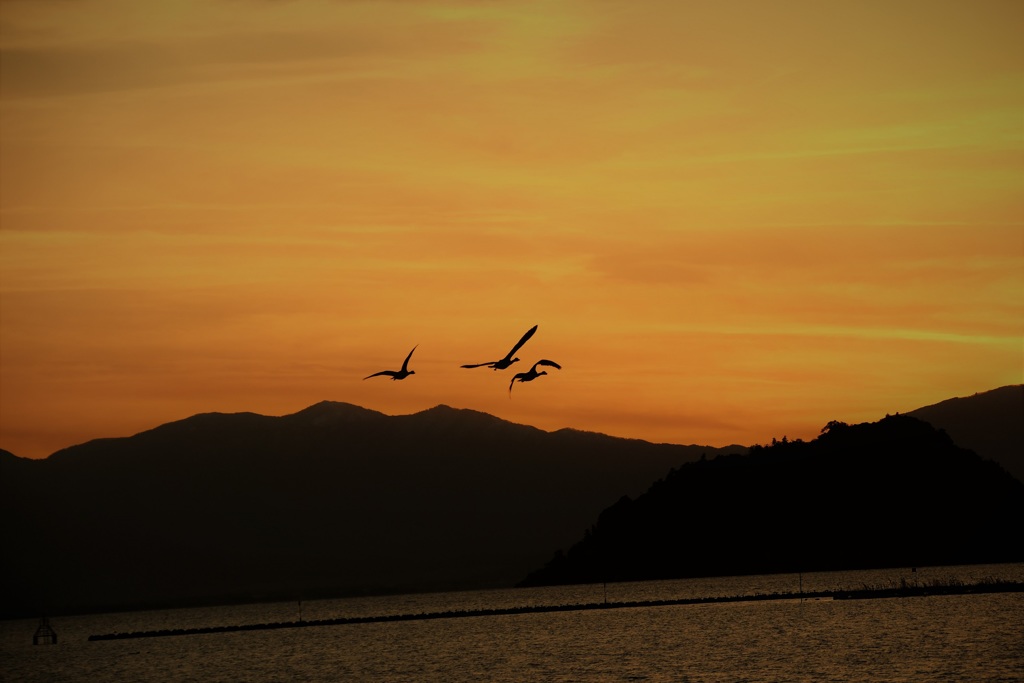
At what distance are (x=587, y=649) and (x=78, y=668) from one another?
237ft

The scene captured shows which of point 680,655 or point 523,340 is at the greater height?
point 523,340

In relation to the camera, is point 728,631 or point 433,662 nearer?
point 433,662

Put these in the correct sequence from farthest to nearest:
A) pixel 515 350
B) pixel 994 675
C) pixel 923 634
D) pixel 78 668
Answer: pixel 78 668, pixel 923 634, pixel 994 675, pixel 515 350

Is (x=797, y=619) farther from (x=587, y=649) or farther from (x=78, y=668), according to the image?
(x=78, y=668)

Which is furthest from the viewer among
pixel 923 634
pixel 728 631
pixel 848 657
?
pixel 728 631

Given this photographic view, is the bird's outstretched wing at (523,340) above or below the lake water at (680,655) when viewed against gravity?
above

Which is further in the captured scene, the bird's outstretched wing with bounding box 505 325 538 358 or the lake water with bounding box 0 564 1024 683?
the lake water with bounding box 0 564 1024 683

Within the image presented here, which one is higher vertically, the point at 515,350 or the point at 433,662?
the point at 515,350

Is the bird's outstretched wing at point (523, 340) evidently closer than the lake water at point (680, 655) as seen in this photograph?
Yes

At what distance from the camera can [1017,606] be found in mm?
178000

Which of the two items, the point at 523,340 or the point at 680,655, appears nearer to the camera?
the point at 523,340

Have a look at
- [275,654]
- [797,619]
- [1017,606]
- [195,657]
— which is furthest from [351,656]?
[1017,606]

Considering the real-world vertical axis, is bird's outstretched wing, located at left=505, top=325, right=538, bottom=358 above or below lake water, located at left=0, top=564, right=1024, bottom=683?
above

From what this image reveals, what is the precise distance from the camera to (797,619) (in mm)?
185750
